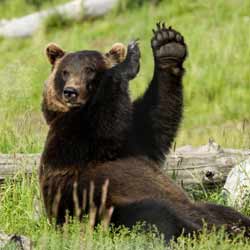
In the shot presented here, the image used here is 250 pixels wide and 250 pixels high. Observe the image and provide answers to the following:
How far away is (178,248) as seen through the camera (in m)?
7.55

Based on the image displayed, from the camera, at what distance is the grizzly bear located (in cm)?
861

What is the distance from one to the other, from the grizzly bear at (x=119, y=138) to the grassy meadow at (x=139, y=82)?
295mm

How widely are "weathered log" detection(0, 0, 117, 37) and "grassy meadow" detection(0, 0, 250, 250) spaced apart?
139 mm

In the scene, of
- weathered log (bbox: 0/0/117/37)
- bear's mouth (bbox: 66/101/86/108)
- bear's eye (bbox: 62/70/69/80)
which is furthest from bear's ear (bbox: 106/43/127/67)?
weathered log (bbox: 0/0/117/37)

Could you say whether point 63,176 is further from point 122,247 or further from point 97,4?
point 97,4

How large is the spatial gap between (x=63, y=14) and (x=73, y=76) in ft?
34.7

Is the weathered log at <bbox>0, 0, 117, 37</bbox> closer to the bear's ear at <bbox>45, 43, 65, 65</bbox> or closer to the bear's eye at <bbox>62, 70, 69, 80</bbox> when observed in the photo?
the bear's ear at <bbox>45, 43, 65, 65</bbox>

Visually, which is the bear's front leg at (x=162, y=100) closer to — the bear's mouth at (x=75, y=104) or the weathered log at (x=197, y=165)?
the weathered log at (x=197, y=165)

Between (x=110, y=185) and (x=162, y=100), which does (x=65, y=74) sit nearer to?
(x=162, y=100)

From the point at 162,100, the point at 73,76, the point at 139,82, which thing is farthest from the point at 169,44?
the point at 139,82

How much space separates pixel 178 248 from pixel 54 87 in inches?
93.2

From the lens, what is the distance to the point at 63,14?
19.8 metres

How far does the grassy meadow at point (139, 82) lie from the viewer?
8.27m

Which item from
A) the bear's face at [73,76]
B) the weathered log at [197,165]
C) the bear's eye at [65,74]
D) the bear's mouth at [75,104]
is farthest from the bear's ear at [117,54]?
the weathered log at [197,165]
